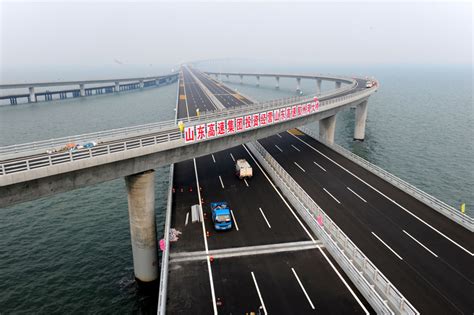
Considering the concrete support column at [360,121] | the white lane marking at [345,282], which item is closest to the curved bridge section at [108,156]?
the white lane marking at [345,282]

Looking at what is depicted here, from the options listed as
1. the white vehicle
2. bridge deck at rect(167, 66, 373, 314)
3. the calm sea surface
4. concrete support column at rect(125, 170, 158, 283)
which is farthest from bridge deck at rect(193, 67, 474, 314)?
the calm sea surface

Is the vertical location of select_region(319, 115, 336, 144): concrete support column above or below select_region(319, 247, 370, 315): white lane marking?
above

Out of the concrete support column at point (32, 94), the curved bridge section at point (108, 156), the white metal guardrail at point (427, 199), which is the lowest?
the white metal guardrail at point (427, 199)

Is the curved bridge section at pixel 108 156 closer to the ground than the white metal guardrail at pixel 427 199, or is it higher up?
higher up

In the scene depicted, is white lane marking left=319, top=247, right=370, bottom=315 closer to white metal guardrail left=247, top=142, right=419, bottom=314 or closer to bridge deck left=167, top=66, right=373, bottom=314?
bridge deck left=167, top=66, right=373, bottom=314

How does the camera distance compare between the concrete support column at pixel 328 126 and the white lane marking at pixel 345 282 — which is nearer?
the white lane marking at pixel 345 282

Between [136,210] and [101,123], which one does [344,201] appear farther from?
[101,123]

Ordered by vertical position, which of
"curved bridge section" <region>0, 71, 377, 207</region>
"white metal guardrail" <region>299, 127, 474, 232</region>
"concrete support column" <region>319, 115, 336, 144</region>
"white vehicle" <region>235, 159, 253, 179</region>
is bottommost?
"white metal guardrail" <region>299, 127, 474, 232</region>

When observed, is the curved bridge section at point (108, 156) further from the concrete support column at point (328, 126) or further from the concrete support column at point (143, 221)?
the concrete support column at point (328, 126)
